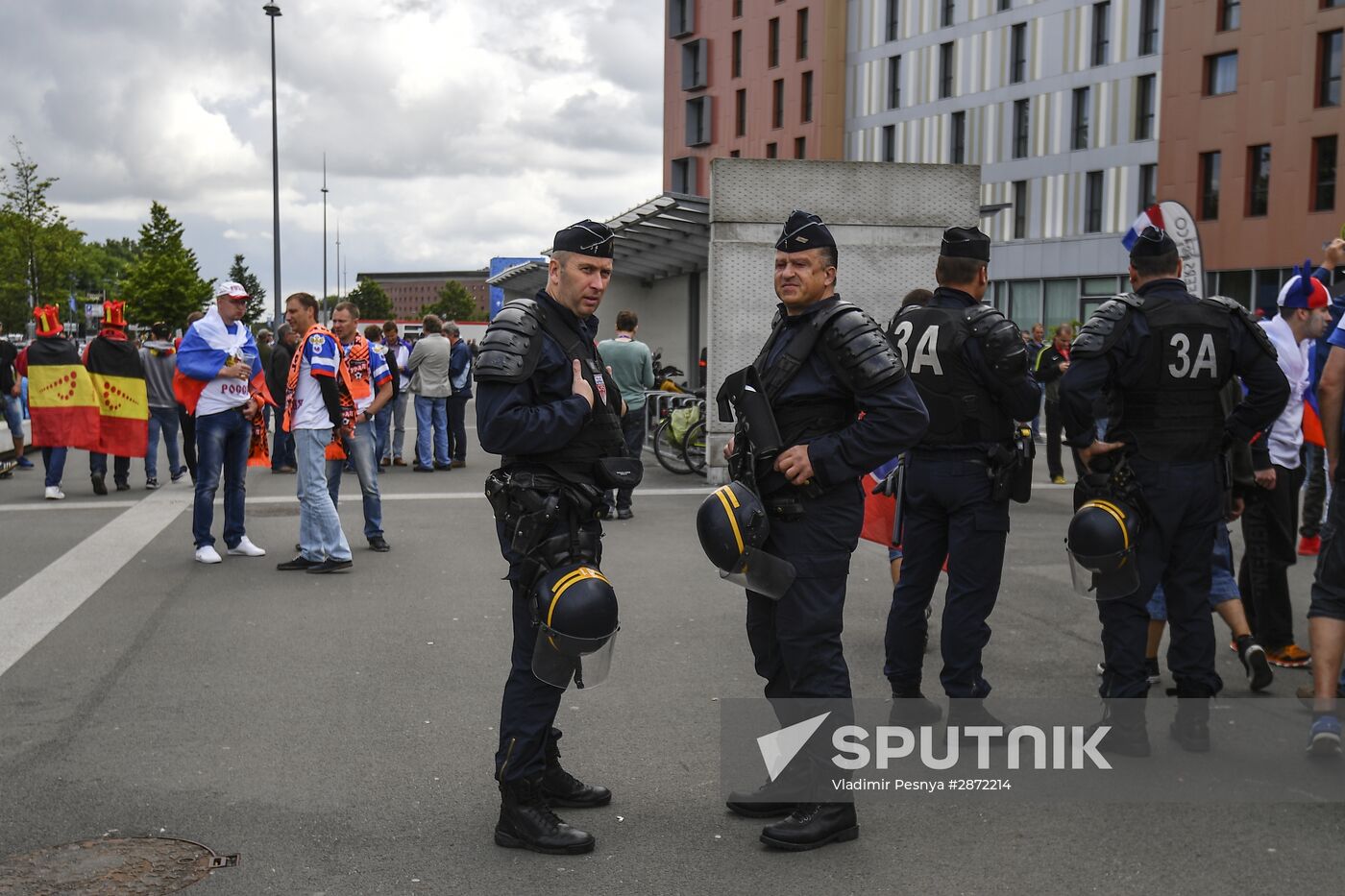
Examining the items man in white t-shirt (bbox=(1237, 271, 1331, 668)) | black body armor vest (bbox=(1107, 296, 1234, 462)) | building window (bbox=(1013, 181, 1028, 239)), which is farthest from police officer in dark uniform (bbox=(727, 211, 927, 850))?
building window (bbox=(1013, 181, 1028, 239))

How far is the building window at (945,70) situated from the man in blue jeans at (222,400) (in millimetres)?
41697

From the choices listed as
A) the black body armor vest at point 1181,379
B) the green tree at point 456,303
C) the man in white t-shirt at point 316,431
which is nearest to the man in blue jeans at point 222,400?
the man in white t-shirt at point 316,431

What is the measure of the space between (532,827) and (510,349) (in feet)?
4.86

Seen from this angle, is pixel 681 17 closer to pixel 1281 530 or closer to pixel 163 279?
pixel 163 279

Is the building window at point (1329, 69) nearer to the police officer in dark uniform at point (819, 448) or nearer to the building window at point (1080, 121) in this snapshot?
the building window at point (1080, 121)

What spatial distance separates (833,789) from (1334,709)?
213 centimetres

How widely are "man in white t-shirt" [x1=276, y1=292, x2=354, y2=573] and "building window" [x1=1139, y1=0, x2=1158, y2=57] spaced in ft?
117

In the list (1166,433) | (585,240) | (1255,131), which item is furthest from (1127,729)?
(1255,131)

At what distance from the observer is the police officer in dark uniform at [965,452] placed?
5227 millimetres

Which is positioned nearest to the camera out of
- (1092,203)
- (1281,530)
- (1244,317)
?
(1244,317)

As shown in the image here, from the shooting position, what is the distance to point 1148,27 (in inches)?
1545

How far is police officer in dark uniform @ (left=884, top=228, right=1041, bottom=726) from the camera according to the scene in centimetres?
523

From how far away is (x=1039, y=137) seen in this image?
4341 cm

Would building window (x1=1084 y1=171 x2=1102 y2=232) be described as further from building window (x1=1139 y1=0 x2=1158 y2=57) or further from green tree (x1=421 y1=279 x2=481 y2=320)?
green tree (x1=421 y1=279 x2=481 y2=320)
